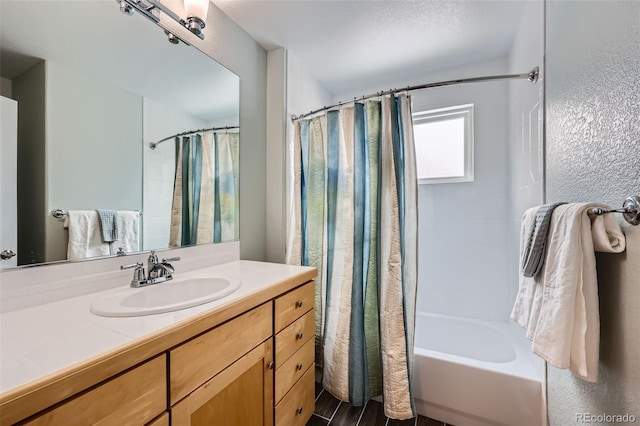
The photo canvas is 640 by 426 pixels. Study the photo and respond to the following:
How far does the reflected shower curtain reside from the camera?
4.32 feet

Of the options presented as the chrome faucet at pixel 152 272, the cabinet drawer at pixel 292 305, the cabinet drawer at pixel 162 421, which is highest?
the chrome faucet at pixel 152 272

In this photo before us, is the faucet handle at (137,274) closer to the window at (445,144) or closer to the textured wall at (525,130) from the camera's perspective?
the textured wall at (525,130)

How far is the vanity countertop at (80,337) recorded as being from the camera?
19.1 inches

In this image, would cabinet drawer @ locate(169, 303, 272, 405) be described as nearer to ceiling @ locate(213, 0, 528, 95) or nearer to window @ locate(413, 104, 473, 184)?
ceiling @ locate(213, 0, 528, 95)

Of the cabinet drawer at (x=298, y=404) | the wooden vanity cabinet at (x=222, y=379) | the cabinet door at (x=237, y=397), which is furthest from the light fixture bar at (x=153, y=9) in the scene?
the cabinet drawer at (x=298, y=404)

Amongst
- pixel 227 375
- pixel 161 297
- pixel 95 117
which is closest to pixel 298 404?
pixel 227 375

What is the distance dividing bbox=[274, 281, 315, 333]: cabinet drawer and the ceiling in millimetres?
1545

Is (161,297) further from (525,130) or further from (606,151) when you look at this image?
(525,130)

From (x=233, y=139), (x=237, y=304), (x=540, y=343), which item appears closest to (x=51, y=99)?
(x=233, y=139)

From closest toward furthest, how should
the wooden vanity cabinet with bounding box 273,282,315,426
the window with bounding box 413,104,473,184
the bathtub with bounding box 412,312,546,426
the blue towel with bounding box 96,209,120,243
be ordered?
the blue towel with bounding box 96,209,120,243, the wooden vanity cabinet with bounding box 273,282,315,426, the bathtub with bounding box 412,312,546,426, the window with bounding box 413,104,473,184

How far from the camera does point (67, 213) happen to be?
918 mm

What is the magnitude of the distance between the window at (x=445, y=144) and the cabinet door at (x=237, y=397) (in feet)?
6.19

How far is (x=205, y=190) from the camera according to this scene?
4.75ft

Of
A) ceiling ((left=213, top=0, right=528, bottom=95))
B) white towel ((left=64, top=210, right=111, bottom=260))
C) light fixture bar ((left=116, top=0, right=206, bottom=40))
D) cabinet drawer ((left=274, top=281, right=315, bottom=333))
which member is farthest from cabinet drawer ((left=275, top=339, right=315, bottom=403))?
ceiling ((left=213, top=0, right=528, bottom=95))
